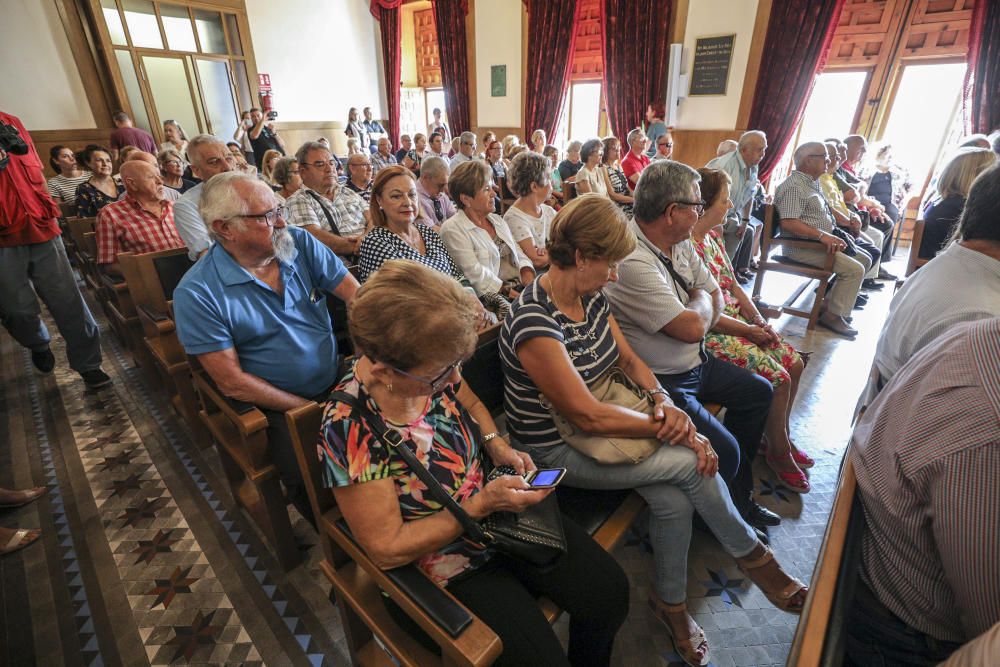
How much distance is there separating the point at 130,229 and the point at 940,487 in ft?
11.3

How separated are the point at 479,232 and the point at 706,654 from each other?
1984 mm

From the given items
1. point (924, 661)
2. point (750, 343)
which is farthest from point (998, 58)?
point (924, 661)

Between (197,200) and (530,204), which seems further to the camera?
(530,204)

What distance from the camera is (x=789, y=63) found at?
568 cm

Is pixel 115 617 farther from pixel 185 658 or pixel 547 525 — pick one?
pixel 547 525

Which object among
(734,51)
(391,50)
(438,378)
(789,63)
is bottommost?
(438,378)

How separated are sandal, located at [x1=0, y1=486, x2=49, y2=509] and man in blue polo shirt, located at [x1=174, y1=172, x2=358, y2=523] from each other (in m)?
1.24

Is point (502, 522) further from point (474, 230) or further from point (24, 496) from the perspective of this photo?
point (24, 496)

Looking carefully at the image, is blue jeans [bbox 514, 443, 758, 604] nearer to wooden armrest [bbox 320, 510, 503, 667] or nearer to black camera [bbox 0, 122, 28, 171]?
wooden armrest [bbox 320, 510, 503, 667]

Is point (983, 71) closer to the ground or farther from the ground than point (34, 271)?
farther from the ground

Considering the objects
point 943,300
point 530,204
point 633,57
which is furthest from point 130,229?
point 633,57

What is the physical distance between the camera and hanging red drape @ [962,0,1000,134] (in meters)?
4.84

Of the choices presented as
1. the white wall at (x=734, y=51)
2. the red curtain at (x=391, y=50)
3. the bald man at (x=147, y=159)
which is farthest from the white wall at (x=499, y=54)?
the bald man at (x=147, y=159)

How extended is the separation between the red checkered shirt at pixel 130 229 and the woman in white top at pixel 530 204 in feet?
6.34
